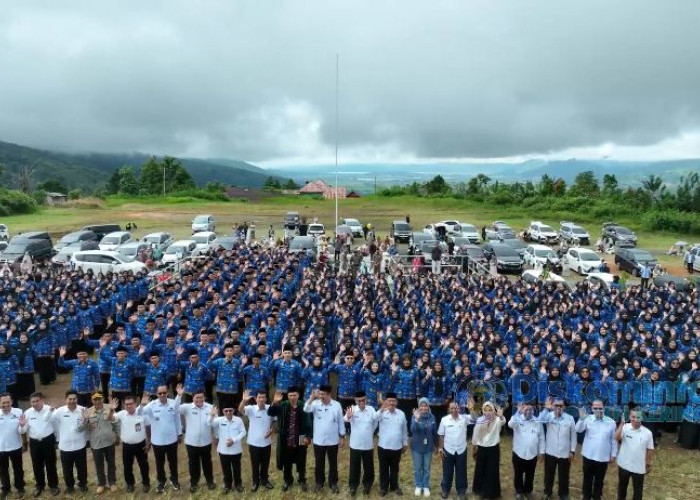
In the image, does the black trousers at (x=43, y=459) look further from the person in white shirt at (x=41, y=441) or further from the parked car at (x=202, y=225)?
the parked car at (x=202, y=225)

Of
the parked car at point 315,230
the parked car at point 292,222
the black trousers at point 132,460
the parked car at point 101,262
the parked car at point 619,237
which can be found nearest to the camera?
the black trousers at point 132,460

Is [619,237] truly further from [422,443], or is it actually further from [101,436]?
[101,436]

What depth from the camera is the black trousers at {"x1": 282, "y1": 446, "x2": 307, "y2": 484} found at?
7.11 m

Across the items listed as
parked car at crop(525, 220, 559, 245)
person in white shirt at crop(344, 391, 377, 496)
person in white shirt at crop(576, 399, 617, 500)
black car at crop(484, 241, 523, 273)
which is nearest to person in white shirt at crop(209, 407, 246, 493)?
person in white shirt at crop(344, 391, 377, 496)

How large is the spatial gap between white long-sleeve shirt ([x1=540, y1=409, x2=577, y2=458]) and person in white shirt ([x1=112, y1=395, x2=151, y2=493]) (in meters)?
4.72

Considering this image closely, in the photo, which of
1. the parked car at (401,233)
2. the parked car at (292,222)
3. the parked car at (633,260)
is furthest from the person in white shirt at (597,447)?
the parked car at (292,222)

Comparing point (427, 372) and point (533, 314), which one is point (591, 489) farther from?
point (533, 314)

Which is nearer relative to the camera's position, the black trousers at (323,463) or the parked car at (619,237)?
the black trousers at (323,463)

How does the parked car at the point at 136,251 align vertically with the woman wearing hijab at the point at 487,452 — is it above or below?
above

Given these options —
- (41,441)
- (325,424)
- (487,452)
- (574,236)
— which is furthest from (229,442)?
(574,236)

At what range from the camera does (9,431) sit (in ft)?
22.2

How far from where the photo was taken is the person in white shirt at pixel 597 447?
6.83 m

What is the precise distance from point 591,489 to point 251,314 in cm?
680

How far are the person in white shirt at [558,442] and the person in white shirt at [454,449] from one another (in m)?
0.92
